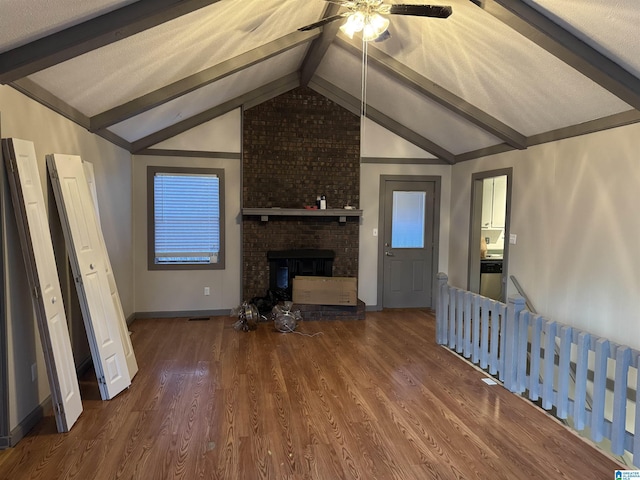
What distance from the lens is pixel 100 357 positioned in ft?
10.9

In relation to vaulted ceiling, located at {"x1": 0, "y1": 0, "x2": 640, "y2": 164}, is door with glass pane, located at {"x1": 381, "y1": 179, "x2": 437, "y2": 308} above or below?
below

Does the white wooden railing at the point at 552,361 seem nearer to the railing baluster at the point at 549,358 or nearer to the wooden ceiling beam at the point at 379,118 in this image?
the railing baluster at the point at 549,358

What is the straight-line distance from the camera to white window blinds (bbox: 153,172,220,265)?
592 centimetres

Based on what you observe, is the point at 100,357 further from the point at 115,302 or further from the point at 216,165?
the point at 216,165

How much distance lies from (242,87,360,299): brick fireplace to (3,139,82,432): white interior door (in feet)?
10.7

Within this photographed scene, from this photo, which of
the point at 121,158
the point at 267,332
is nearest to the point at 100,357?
the point at 267,332

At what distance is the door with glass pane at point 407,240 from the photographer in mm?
6602

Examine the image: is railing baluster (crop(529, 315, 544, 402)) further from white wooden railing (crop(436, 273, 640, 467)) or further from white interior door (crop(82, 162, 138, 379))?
white interior door (crop(82, 162, 138, 379))

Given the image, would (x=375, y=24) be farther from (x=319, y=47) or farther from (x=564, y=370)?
(x=564, y=370)

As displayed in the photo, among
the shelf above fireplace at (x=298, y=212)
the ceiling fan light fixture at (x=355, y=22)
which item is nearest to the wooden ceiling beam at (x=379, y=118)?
the shelf above fireplace at (x=298, y=212)

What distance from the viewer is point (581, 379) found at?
298 cm

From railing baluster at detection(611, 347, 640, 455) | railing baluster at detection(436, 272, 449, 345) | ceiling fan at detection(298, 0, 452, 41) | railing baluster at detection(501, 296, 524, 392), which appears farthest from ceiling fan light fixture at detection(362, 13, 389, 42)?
railing baluster at detection(611, 347, 640, 455)

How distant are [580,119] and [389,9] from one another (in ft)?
7.90

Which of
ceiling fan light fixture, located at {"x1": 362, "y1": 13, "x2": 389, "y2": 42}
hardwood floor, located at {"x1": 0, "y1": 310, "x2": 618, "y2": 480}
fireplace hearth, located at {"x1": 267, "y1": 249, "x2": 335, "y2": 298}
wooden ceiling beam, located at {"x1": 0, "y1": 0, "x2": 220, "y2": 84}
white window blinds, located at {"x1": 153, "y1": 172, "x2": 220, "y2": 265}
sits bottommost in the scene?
hardwood floor, located at {"x1": 0, "y1": 310, "x2": 618, "y2": 480}
